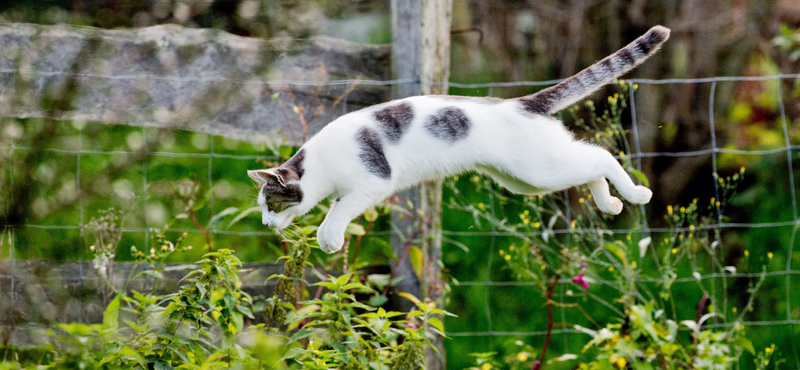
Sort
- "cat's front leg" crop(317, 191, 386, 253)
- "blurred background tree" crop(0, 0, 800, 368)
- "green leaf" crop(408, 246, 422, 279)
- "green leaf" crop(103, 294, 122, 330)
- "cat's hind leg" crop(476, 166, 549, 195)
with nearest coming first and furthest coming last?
1. "cat's front leg" crop(317, 191, 386, 253)
2. "cat's hind leg" crop(476, 166, 549, 195)
3. "green leaf" crop(103, 294, 122, 330)
4. "green leaf" crop(408, 246, 422, 279)
5. "blurred background tree" crop(0, 0, 800, 368)

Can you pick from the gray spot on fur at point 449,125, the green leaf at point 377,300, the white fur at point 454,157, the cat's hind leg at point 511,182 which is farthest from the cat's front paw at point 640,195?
the green leaf at point 377,300

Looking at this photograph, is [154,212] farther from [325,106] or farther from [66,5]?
[66,5]

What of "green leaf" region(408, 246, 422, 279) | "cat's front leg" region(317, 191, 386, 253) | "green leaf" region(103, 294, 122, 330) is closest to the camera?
"cat's front leg" region(317, 191, 386, 253)

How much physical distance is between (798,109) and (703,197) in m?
0.71

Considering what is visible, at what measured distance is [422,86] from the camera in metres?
2.48

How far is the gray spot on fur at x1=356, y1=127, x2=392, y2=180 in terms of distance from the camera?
129 centimetres

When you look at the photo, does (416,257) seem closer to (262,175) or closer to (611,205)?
(611,205)

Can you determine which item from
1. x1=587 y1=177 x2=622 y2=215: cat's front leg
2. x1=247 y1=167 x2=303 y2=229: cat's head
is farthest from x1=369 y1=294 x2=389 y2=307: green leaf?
x1=587 y1=177 x2=622 y2=215: cat's front leg

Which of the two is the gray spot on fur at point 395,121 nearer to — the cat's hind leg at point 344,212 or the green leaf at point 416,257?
the cat's hind leg at point 344,212

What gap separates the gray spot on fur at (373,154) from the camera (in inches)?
50.9

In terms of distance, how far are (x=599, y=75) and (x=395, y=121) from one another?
1.36 feet

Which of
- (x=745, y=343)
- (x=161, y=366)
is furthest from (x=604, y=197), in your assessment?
(x=745, y=343)

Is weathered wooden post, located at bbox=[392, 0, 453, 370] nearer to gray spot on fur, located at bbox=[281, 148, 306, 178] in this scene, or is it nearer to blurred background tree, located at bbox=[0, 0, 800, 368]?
blurred background tree, located at bbox=[0, 0, 800, 368]

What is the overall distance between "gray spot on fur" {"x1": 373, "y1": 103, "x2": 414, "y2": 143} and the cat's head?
20 centimetres
